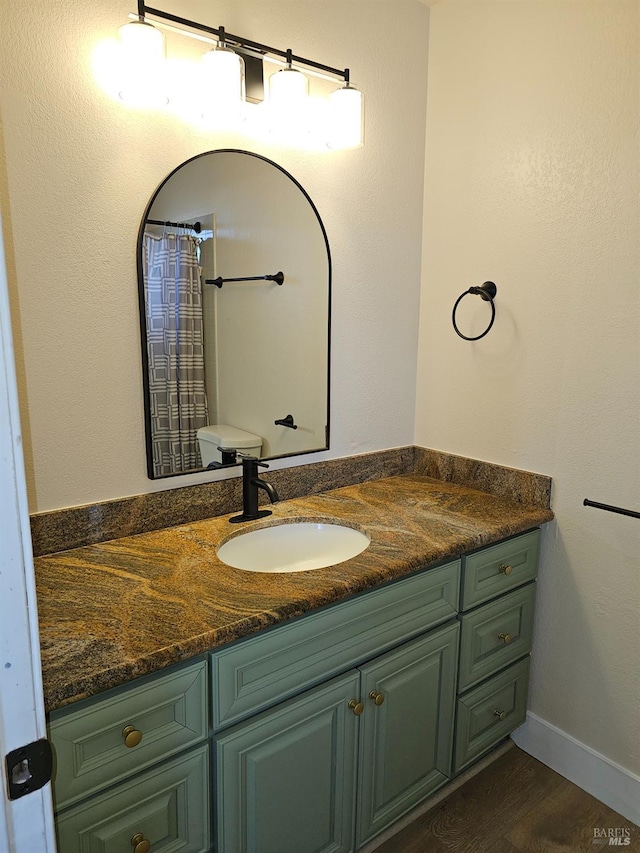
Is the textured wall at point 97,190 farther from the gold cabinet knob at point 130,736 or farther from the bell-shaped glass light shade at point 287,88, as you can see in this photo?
the gold cabinet knob at point 130,736

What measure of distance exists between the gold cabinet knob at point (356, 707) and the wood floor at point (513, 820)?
55 centimetres

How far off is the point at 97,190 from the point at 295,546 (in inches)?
41.3

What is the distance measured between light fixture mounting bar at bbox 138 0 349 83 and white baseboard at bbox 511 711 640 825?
2107 millimetres

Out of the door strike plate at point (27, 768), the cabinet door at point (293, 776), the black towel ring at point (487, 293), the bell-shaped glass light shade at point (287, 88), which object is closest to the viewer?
the door strike plate at point (27, 768)

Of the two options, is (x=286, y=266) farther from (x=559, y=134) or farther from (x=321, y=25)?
(x=559, y=134)

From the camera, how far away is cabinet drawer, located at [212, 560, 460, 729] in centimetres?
117

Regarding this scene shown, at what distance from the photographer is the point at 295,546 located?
5.57ft

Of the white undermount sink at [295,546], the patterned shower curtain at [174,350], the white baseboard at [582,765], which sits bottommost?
the white baseboard at [582,765]

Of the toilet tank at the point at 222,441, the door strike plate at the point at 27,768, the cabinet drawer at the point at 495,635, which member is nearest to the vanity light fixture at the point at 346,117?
the toilet tank at the point at 222,441

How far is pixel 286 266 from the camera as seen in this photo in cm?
181

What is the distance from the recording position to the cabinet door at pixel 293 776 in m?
1.20

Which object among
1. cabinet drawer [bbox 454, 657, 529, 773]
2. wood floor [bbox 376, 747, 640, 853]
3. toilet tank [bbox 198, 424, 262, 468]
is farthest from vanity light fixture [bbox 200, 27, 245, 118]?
wood floor [bbox 376, 747, 640, 853]

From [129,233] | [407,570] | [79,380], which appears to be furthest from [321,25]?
[407,570]

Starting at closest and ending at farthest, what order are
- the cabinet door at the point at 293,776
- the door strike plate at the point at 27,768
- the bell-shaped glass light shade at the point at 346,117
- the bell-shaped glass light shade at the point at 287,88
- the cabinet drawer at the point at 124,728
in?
the door strike plate at the point at 27,768
the cabinet drawer at the point at 124,728
the cabinet door at the point at 293,776
the bell-shaped glass light shade at the point at 287,88
the bell-shaped glass light shade at the point at 346,117
